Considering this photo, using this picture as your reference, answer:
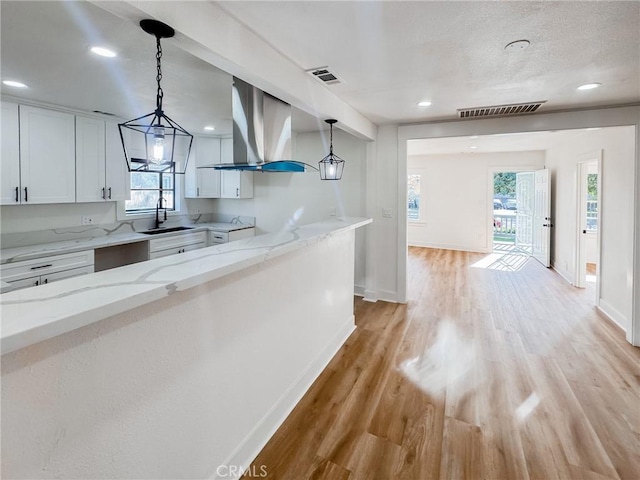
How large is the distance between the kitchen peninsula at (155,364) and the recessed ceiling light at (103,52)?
1.58 metres

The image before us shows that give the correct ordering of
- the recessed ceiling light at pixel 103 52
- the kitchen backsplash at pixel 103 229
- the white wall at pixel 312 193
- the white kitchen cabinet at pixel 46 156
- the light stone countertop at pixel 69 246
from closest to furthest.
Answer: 1. the recessed ceiling light at pixel 103 52
2. the light stone countertop at pixel 69 246
3. the white kitchen cabinet at pixel 46 156
4. the kitchen backsplash at pixel 103 229
5. the white wall at pixel 312 193

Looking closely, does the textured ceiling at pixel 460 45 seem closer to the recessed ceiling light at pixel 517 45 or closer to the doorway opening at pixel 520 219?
the recessed ceiling light at pixel 517 45

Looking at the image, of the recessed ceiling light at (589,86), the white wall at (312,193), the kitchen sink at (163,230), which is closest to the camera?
the recessed ceiling light at (589,86)

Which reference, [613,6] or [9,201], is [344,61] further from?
[9,201]

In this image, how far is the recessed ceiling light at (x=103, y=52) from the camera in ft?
7.09

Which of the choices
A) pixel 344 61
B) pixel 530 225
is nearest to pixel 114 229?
pixel 344 61

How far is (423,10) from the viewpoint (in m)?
1.69

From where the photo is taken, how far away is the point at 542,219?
6.70 meters

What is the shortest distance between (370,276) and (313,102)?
269 centimetres

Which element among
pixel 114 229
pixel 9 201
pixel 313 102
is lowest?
pixel 114 229

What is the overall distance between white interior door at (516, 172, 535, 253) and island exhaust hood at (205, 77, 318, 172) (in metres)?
6.74

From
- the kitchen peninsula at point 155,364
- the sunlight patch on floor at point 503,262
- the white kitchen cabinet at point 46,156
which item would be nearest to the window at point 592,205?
the sunlight patch on floor at point 503,262

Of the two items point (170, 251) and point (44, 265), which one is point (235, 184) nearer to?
point (170, 251)

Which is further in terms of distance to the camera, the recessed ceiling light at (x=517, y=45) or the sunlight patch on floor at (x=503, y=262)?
the sunlight patch on floor at (x=503, y=262)
